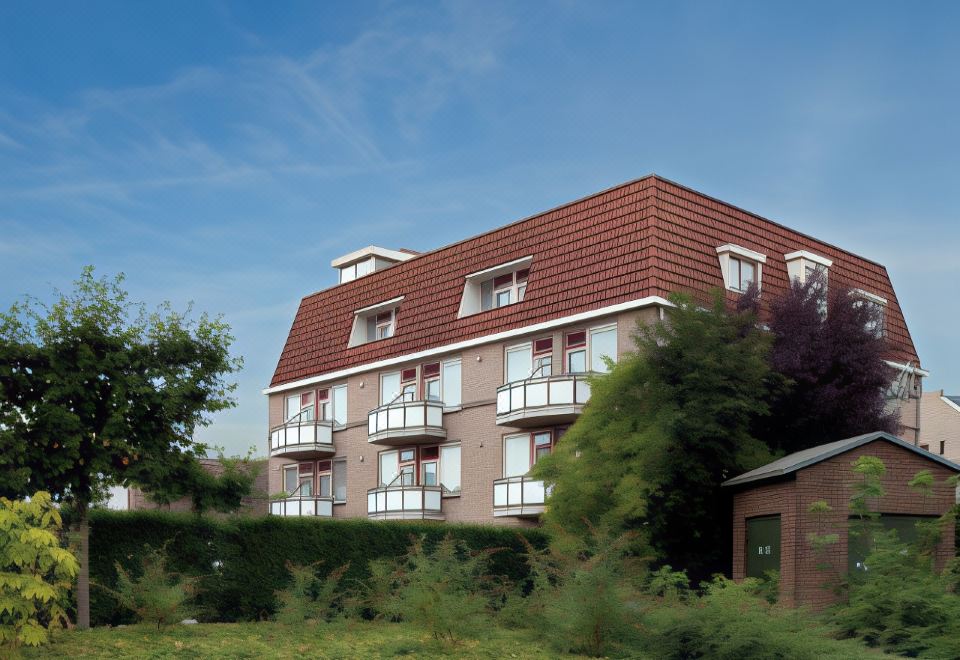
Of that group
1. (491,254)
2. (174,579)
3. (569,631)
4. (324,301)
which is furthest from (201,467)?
(324,301)

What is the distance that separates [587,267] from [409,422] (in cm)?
855

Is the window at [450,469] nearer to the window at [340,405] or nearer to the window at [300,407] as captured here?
the window at [340,405]

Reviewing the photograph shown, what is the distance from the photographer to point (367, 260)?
48.1 meters

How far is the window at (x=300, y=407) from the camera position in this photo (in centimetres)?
4603

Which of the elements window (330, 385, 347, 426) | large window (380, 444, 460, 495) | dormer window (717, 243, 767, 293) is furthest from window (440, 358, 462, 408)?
dormer window (717, 243, 767, 293)

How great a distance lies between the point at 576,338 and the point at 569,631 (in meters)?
17.9

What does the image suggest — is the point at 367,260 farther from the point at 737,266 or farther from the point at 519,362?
the point at 737,266

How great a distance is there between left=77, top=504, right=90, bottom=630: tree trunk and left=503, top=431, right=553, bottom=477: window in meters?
15.7

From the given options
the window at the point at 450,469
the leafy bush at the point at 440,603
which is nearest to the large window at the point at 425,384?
the window at the point at 450,469

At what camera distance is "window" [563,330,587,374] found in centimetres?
3528

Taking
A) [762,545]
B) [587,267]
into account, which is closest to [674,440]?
[762,545]

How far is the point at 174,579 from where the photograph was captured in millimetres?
24828

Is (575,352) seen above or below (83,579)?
above

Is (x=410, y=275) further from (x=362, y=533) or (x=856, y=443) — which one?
(x=856, y=443)
